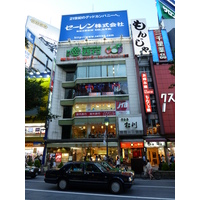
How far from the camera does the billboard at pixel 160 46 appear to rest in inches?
1057

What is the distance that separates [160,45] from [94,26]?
14.2 metres

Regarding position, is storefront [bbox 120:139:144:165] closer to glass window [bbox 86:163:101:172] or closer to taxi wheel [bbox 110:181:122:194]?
glass window [bbox 86:163:101:172]

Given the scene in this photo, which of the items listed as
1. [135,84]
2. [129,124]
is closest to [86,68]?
[135,84]

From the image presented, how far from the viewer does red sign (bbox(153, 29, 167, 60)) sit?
27.1 metres

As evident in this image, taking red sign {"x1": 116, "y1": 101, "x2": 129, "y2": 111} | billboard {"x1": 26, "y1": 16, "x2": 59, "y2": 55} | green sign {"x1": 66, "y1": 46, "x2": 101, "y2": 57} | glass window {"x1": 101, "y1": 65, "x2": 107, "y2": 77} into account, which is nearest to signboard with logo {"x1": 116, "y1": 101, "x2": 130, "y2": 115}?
red sign {"x1": 116, "y1": 101, "x2": 129, "y2": 111}

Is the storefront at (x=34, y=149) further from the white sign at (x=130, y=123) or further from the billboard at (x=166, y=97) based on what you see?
the billboard at (x=166, y=97)

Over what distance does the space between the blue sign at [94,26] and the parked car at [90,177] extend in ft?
90.2

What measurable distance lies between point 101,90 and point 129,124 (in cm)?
740

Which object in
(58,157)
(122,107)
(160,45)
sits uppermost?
(160,45)

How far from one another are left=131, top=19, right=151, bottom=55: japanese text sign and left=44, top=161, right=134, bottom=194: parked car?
2332 centimetres

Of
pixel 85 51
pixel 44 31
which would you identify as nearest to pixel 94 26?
pixel 85 51

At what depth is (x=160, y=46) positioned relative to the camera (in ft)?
92.9

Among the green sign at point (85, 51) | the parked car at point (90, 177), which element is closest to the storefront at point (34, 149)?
the parked car at point (90, 177)

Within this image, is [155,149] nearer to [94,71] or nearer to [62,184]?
[94,71]
